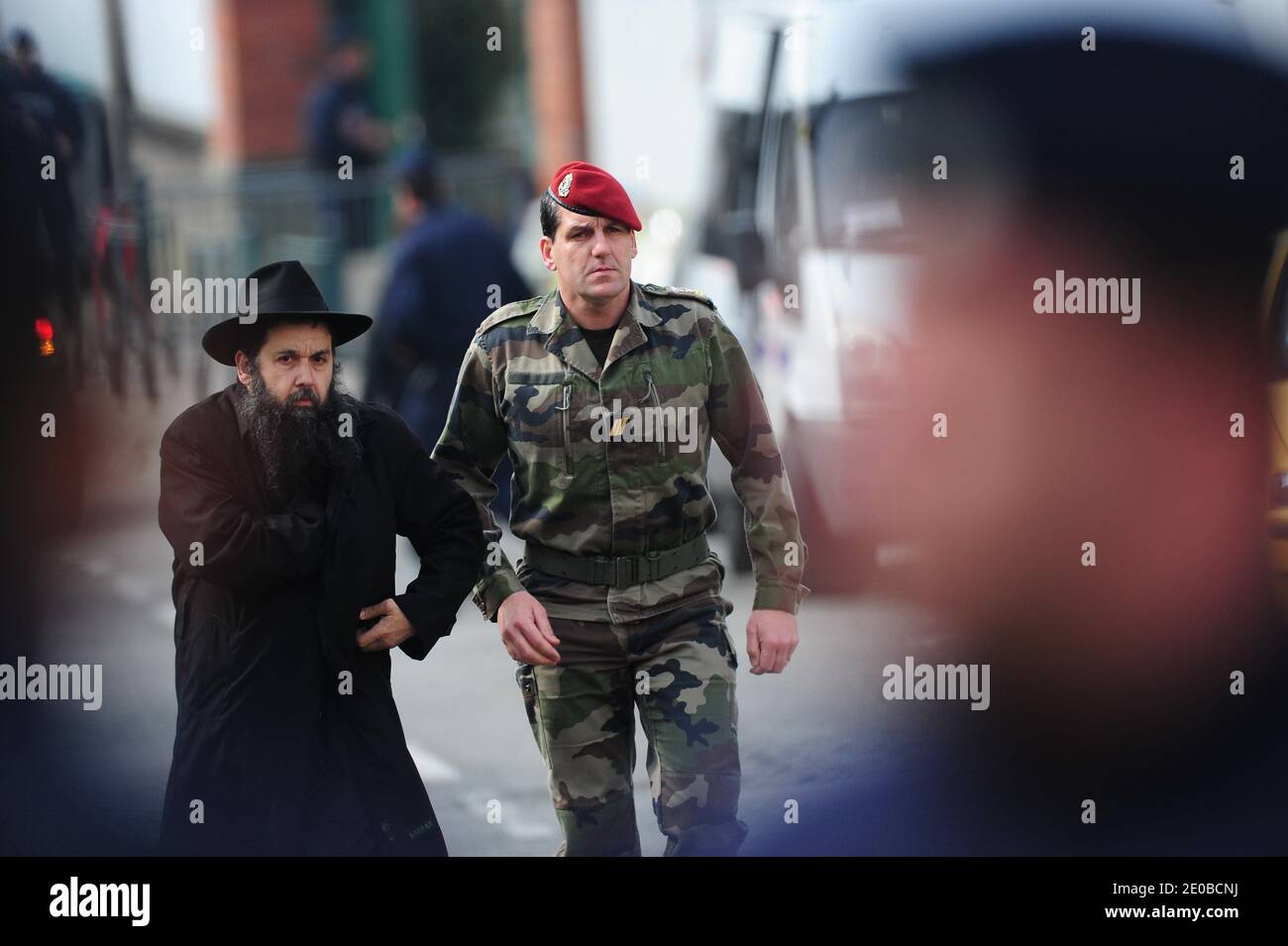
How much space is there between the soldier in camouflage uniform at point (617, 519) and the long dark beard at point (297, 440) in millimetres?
308

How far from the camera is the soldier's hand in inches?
168

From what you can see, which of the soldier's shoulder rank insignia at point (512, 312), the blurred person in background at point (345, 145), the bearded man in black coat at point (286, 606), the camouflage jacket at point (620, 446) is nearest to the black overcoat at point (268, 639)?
the bearded man in black coat at point (286, 606)

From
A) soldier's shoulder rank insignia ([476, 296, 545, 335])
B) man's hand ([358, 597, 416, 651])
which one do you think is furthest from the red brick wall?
man's hand ([358, 597, 416, 651])

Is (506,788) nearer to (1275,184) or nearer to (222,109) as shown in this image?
(1275,184)

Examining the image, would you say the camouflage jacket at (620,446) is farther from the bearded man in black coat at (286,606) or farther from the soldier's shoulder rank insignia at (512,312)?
the bearded man in black coat at (286,606)

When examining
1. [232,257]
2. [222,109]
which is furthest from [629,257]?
[222,109]

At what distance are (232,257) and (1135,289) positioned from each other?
7729 millimetres

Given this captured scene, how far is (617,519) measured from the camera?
14.3 feet

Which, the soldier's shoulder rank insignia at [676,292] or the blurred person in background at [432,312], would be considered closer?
the soldier's shoulder rank insignia at [676,292]

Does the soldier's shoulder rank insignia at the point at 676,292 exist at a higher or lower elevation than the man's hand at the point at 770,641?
higher

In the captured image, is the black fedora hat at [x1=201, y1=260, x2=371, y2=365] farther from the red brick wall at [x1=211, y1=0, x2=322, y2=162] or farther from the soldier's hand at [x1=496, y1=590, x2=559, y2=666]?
the red brick wall at [x1=211, y1=0, x2=322, y2=162]

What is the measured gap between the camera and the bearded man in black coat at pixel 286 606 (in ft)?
13.7
